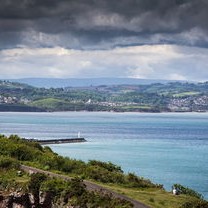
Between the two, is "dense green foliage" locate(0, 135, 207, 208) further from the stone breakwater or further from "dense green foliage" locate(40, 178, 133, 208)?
the stone breakwater

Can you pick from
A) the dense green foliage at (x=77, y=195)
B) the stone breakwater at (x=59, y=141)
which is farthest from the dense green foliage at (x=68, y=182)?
the stone breakwater at (x=59, y=141)

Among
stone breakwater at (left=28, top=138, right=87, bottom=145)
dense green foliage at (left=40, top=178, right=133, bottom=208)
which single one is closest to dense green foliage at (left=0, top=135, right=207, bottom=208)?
dense green foliage at (left=40, top=178, right=133, bottom=208)

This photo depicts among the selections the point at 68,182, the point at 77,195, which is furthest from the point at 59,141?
the point at 77,195

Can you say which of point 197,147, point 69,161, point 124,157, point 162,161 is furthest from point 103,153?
point 69,161

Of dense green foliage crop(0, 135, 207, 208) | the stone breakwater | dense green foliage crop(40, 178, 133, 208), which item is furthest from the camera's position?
the stone breakwater

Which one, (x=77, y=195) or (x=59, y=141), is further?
(x=59, y=141)

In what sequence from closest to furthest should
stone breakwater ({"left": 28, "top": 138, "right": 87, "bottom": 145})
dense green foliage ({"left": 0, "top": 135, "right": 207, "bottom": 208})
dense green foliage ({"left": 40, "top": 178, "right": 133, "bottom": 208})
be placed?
dense green foliage ({"left": 40, "top": 178, "right": 133, "bottom": 208}) < dense green foliage ({"left": 0, "top": 135, "right": 207, "bottom": 208}) < stone breakwater ({"left": 28, "top": 138, "right": 87, "bottom": 145})

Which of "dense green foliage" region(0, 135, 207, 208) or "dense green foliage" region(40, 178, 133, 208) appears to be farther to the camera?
"dense green foliage" region(0, 135, 207, 208)

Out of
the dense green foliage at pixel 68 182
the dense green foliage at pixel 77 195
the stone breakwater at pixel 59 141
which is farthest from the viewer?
the stone breakwater at pixel 59 141

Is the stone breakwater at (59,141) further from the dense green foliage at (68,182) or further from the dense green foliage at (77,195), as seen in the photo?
the dense green foliage at (77,195)

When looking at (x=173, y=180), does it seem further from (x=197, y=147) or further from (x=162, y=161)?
(x=197, y=147)

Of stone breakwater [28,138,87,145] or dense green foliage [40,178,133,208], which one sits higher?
dense green foliage [40,178,133,208]

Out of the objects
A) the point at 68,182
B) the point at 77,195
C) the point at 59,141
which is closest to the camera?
the point at 77,195

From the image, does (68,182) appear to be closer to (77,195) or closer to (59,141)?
(77,195)
